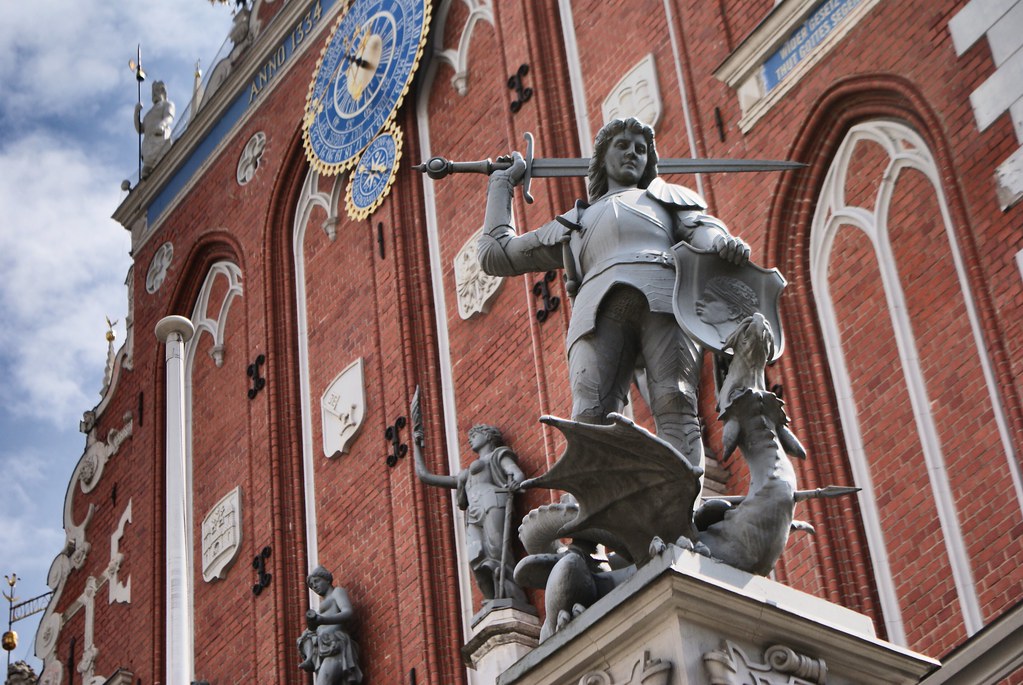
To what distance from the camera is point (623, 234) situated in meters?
6.78

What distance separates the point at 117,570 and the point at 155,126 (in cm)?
462

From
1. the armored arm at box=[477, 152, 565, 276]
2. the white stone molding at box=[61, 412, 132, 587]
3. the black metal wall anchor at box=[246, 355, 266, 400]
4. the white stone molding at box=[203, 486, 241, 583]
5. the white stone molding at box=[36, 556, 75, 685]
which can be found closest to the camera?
the armored arm at box=[477, 152, 565, 276]

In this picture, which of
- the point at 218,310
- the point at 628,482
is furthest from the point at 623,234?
the point at 218,310

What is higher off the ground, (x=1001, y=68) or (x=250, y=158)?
(x=250, y=158)

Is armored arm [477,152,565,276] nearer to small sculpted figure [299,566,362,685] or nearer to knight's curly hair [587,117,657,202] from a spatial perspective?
knight's curly hair [587,117,657,202]

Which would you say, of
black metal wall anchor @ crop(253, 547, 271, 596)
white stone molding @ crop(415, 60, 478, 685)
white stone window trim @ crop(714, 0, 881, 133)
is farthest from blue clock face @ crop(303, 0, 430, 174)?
white stone window trim @ crop(714, 0, 881, 133)

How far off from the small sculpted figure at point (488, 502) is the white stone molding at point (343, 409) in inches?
62.0

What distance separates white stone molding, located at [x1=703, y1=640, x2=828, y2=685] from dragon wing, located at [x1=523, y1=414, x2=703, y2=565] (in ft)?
1.57

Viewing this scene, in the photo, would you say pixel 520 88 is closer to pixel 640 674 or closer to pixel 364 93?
pixel 364 93

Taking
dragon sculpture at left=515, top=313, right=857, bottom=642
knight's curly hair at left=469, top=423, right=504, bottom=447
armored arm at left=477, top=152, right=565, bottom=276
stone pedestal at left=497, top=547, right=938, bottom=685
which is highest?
knight's curly hair at left=469, top=423, right=504, bottom=447

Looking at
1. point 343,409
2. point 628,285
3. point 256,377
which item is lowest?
point 628,285

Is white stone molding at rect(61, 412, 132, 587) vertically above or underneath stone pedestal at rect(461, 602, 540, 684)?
above

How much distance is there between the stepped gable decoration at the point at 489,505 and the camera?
11922mm

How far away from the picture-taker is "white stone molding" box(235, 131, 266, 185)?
1703 centimetres
